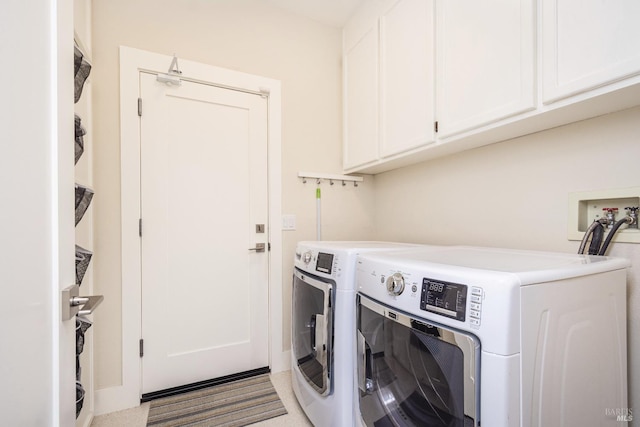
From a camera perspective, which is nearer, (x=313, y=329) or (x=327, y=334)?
(x=327, y=334)

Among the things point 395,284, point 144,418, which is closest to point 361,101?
point 395,284

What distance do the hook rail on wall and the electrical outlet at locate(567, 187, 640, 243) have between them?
4.86 feet

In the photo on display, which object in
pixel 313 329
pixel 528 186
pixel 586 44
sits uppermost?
pixel 586 44

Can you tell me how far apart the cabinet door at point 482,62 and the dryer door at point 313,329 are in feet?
3.52

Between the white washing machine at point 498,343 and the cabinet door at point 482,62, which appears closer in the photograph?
the white washing machine at point 498,343

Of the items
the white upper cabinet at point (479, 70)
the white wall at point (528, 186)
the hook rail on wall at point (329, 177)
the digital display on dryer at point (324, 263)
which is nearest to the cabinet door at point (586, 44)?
the white upper cabinet at point (479, 70)

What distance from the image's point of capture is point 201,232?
1952mm

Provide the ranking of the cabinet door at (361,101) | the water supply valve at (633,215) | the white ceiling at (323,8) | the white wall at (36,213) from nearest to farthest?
the white wall at (36,213) → the water supply valve at (633,215) → the cabinet door at (361,101) → the white ceiling at (323,8)

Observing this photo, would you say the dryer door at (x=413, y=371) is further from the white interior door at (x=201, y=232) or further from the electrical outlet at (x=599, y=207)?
the white interior door at (x=201, y=232)

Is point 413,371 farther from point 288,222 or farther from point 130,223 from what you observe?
point 130,223

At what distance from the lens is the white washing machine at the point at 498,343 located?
0.68 metres

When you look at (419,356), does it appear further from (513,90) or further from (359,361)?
(513,90)

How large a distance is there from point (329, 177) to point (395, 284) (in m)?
1.54

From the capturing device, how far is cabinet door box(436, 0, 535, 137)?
1.14 metres
